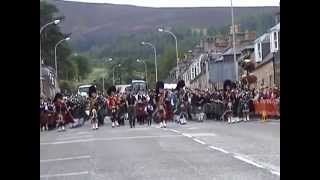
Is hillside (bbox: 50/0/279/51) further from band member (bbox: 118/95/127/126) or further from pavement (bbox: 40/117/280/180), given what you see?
band member (bbox: 118/95/127/126)

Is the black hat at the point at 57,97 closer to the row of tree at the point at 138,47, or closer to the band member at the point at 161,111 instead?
the row of tree at the point at 138,47

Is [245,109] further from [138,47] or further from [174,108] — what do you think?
[138,47]

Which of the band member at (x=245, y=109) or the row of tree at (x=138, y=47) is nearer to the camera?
the row of tree at (x=138, y=47)

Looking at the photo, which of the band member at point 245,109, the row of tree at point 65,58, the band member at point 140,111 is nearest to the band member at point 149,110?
the band member at point 140,111

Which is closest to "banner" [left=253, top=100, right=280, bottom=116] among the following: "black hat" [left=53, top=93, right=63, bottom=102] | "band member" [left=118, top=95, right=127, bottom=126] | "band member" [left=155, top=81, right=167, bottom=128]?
"band member" [left=155, top=81, right=167, bottom=128]

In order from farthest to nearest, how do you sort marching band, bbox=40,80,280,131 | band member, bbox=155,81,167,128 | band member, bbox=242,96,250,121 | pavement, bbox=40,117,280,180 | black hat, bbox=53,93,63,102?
band member, bbox=242,96,250,121 → band member, bbox=155,81,167,128 → marching band, bbox=40,80,280,131 → pavement, bbox=40,117,280,180 → black hat, bbox=53,93,63,102

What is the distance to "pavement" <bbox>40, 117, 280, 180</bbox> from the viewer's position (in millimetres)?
9133

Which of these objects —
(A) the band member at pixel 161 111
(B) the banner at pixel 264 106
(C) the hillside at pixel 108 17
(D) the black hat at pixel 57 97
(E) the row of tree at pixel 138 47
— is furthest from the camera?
(B) the banner at pixel 264 106

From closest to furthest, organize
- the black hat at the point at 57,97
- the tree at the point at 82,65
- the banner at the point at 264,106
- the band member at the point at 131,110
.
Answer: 1. the tree at the point at 82,65
2. the black hat at the point at 57,97
3. the band member at the point at 131,110
4. the banner at the point at 264,106

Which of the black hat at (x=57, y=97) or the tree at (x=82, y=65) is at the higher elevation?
the tree at (x=82, y=65)

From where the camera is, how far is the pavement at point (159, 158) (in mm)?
9133

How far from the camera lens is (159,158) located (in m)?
12.0

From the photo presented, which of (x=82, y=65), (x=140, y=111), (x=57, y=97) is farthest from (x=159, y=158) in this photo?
(x=140, y=111)
